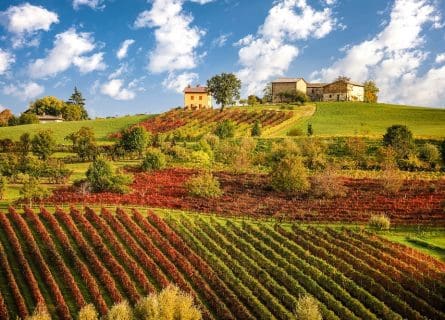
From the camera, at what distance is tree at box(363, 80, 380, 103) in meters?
160

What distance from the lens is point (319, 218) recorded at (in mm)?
48844

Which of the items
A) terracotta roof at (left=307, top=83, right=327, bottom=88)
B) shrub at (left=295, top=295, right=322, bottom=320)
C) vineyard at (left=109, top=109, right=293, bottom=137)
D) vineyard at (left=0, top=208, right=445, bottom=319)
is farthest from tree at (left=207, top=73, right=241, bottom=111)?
shrub at (left=295, top=295, right=322, bottom=320)

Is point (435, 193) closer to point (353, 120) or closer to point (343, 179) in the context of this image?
point (343, 179)

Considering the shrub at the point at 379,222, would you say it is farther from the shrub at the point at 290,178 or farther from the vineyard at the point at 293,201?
the shrub at the point at 290,178

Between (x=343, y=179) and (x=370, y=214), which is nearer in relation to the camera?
(x=370, y=214)

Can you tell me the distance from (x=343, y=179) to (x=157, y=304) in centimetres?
4375

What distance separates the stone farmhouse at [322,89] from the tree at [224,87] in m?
30.5

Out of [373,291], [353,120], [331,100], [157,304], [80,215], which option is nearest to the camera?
[157,304]

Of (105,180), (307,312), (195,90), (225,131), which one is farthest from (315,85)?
(307,312)

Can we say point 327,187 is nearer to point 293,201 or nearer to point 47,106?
point 293,201

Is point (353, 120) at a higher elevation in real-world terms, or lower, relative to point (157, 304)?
higher

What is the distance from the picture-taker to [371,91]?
544 ft

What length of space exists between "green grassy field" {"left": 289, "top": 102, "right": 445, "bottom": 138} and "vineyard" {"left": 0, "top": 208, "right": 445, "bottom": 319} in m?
59.9

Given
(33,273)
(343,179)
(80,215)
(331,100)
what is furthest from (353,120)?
(33,273)
